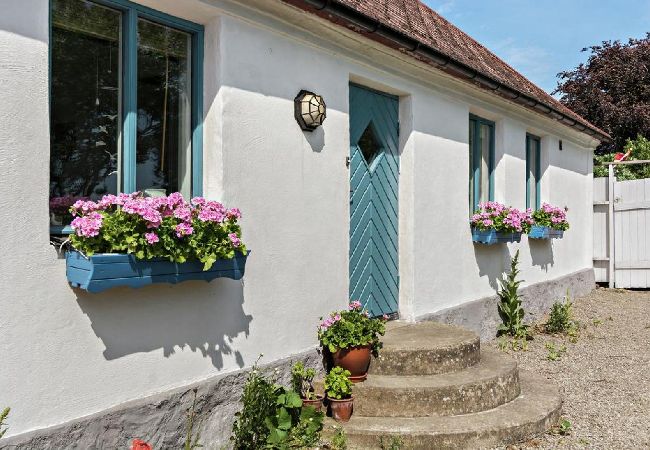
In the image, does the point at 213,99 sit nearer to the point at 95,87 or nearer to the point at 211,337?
the point at 95,87

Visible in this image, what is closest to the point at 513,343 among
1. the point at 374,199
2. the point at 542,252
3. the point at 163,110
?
the point at 542,252

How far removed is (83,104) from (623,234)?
11921mm

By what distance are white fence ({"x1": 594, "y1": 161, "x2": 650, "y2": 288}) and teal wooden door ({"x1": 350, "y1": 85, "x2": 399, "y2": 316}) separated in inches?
320

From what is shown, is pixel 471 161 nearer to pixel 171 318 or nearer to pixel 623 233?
pixel 171 318

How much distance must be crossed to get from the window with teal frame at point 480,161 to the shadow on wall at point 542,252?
5.00 ft

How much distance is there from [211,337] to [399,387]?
5.02ft

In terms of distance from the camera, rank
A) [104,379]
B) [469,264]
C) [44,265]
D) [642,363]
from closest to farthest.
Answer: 1. [44,265]
2. [104,379]
3. [642,363]
4. [469,264]

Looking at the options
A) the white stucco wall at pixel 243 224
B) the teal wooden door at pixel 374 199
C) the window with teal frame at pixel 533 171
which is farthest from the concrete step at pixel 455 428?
the window with teal frame at pixel 533 171

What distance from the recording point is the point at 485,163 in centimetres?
793

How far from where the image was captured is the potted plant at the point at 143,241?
2871 mm

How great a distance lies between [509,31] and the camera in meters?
10.6

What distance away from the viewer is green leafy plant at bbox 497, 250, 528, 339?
7613mm

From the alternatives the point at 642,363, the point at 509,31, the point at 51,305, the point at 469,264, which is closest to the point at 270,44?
the point at 51,305

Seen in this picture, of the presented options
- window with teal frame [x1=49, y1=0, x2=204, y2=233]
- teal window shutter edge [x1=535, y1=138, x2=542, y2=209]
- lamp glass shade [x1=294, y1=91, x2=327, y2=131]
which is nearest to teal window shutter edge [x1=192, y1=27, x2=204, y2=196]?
window with teal frame [x1=49, y1=0, x2=204, y2=233]
